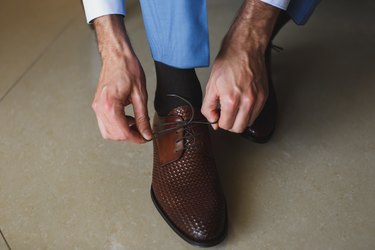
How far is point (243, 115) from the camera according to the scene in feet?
1.70

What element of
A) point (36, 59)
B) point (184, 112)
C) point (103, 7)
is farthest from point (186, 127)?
point (36, 59)

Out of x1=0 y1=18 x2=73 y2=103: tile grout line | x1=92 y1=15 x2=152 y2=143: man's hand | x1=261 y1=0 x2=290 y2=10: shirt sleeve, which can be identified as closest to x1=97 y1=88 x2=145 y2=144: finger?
x1=92 y1=15 x2=152 y2=143: man's hand

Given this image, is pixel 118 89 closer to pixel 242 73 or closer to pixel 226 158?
pixel 242 73

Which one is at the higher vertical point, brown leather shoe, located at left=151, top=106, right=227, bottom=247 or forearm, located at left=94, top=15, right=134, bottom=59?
forearm, located at left=94, top=15, right=134, bottom=59

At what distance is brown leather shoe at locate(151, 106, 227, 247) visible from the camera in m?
0.60

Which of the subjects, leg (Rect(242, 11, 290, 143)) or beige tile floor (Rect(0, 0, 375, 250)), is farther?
leg (Rect(242, 11, 290, 143))

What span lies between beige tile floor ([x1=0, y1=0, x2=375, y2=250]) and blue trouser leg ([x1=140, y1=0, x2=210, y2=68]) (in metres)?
0.26

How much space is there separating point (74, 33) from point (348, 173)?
84cm

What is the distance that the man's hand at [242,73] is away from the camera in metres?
0.51

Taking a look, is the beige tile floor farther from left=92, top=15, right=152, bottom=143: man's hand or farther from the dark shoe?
left=92, top=15, right=152, bottom=143: man's hand

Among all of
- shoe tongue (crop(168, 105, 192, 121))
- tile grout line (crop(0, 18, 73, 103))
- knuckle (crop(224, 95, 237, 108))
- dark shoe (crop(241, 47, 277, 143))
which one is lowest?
dark shoe (crop(241, 47, 277, 143))

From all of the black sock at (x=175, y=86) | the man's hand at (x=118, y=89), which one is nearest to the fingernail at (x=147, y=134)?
the man's hand at (x=118, y=89)

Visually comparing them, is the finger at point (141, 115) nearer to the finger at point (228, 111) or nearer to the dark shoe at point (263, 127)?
the finger at point (228, 111)

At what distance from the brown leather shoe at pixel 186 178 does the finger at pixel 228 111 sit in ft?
0.34
